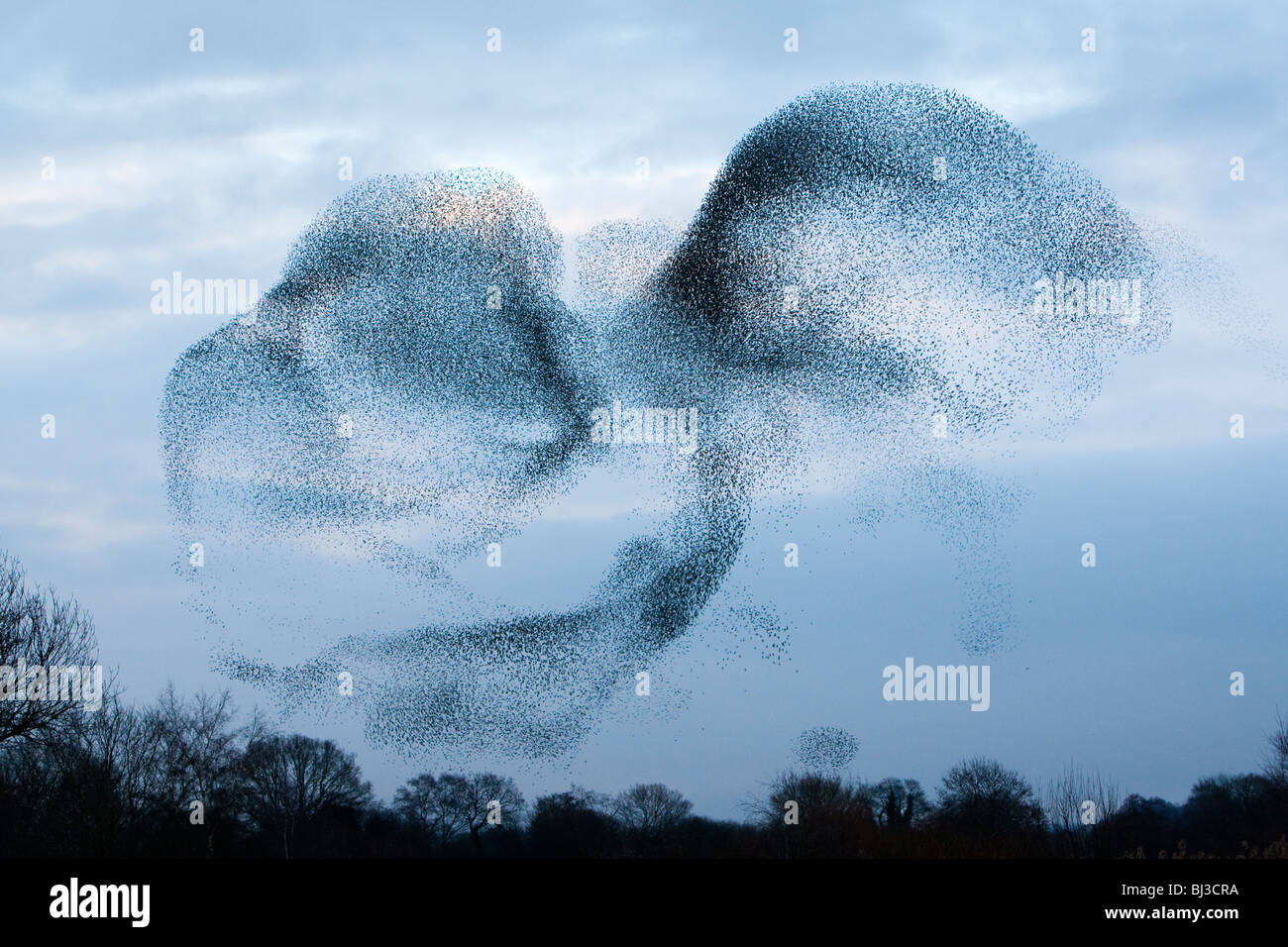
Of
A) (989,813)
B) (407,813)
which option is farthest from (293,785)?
(989,813)

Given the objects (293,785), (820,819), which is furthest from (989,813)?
(293,785)

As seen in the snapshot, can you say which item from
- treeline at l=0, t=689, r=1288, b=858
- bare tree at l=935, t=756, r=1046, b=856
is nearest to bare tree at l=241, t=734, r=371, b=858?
treeline at l=0, t=689, r=1288, b=858

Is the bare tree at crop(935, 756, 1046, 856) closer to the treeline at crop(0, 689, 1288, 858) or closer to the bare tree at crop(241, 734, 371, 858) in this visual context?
the treeline at crop(0, 689, 1288, 858)

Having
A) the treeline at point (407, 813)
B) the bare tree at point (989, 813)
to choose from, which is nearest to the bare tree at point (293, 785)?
the treeline at point (407, 813)

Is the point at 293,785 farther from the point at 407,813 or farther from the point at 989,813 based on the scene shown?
the point at 989,813

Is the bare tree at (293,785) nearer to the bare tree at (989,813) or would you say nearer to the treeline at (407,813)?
the treeline at (407,813)

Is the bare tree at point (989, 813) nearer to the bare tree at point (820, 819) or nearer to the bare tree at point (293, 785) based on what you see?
the bare tree at point (820, 819)
